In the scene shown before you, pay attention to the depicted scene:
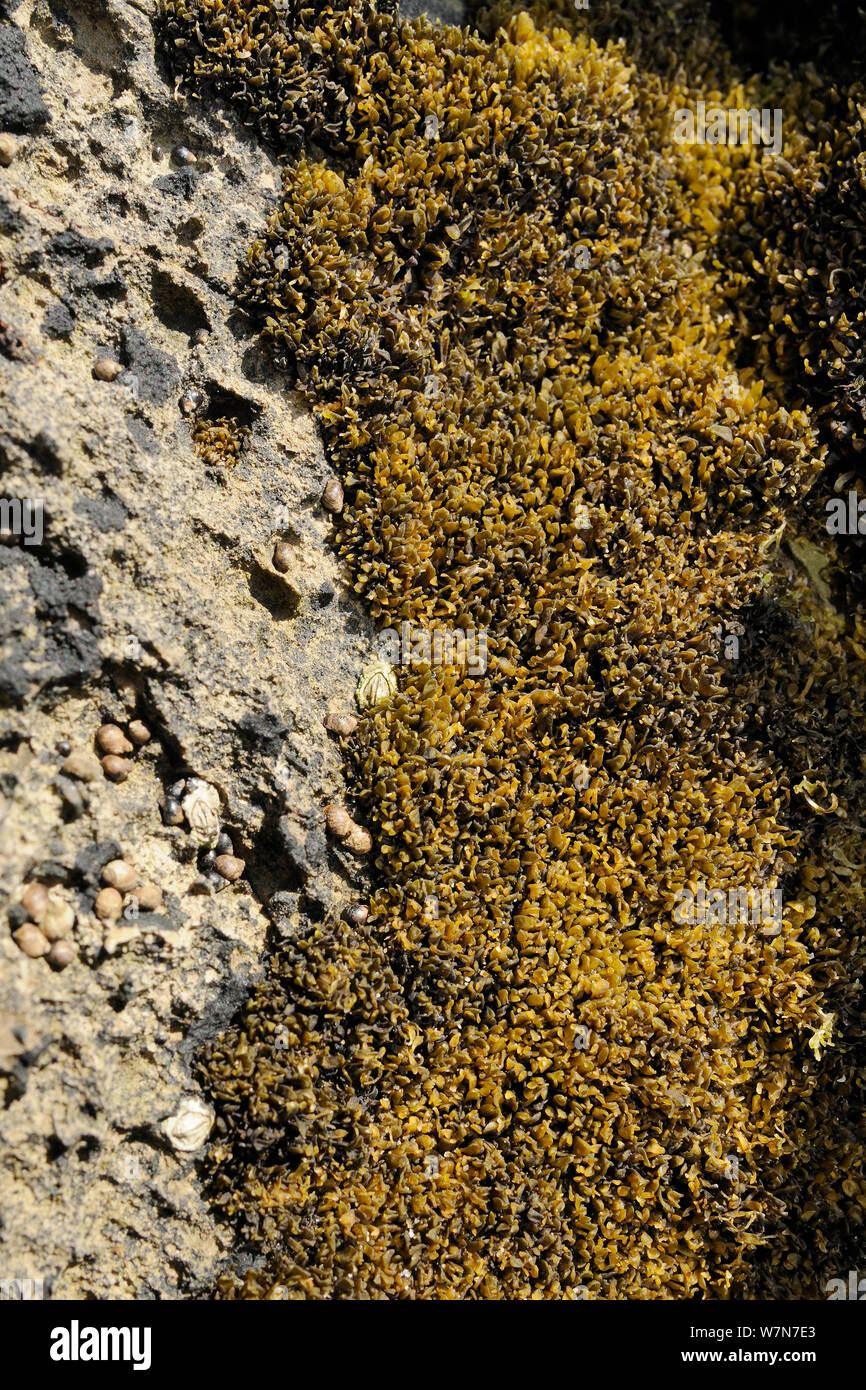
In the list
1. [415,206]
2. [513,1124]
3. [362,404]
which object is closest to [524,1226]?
[513,1124]

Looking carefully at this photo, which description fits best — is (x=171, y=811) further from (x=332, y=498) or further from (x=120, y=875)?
(x=332, y=498)

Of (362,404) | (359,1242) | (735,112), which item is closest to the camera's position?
(359,1242)

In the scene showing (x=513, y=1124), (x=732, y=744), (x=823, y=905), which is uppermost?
(x=732, y=744)

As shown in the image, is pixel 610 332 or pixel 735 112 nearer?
pixel 610 332

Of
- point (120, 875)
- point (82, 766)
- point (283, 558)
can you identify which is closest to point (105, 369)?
point (283, 558)

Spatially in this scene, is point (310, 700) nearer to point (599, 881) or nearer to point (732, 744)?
point (599, 881)

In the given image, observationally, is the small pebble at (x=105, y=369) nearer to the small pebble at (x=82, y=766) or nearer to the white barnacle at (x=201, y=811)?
the small pebble at (x=82, y=766)
